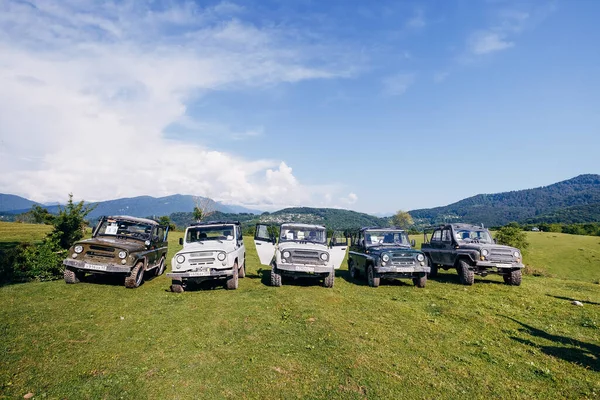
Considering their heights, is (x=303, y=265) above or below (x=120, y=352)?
above

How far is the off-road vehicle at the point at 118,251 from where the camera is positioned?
1128cm

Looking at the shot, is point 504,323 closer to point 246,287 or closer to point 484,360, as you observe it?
point 484,360

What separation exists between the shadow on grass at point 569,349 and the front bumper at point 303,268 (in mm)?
6207

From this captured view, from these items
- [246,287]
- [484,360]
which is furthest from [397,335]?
[246,287]

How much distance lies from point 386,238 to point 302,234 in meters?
3.72

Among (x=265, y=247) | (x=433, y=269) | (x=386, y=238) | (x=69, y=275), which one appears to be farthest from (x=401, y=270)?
(x=69, y=275)

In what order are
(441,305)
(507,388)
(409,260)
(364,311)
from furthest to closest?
(409,260), (441,305), (364,311), (507,388)

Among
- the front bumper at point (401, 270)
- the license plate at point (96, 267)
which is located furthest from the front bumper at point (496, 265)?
the license plate at point (96, 267)

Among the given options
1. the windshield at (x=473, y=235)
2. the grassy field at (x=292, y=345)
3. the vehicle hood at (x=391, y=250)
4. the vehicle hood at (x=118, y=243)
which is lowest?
the grassy field at (x=292, y=345)

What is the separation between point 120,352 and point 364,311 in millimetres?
5913

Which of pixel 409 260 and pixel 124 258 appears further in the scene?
pixel 409 260

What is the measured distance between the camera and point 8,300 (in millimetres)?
9438

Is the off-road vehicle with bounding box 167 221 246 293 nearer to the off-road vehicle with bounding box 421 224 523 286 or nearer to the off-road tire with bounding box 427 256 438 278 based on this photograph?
the off-road vehicle with bounding box 421 224 523 286

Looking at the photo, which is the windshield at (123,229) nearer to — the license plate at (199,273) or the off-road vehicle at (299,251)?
the license plate at (199,273)
